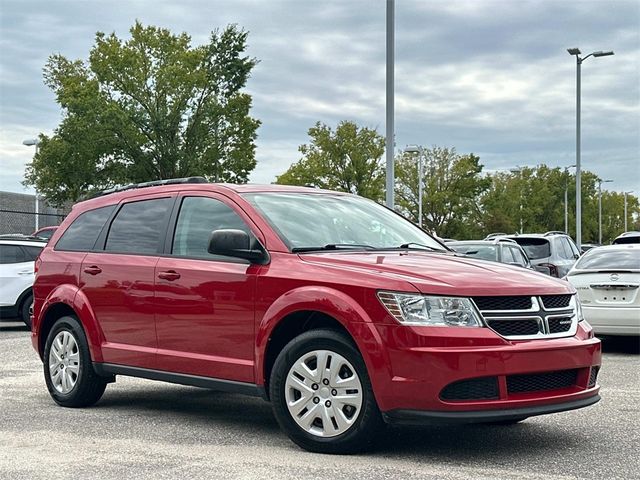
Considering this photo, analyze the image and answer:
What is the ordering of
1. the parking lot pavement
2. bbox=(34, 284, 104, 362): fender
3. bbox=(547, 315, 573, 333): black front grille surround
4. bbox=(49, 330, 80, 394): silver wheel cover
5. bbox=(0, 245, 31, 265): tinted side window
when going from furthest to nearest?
1. bbox=(0, 245, 31, 265): tinted side window
2. bbox=(49, 330, 80, 394): silver wheel cover
3. bbox=(34, 284, 104, 362): fender
4. bbox=(547, 315, 573, 333): black front grille surround
5. the parking lot pavement

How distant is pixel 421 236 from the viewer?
7582 millimetres

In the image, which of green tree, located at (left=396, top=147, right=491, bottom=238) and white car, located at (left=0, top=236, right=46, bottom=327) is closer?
white car, located at (left=0, top=236, right=46, bottom=327)

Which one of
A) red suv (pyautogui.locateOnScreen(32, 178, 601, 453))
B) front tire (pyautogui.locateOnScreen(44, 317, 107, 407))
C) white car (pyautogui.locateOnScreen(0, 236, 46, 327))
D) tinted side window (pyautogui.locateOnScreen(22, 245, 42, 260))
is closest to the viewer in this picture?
red suv (pyautogui.locateOnScreen(32, 178, 601, 453))

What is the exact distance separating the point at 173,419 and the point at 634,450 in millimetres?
3425

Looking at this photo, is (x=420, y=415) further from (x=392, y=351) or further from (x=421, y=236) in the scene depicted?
(x=421, y=236)

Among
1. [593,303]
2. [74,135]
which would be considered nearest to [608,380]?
[593,303]

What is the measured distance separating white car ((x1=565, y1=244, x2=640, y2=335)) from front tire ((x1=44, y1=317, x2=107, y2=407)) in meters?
6.83

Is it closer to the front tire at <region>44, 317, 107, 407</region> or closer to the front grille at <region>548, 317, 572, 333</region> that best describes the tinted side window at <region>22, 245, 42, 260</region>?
the front tire at <region>44, 317, 107, 407</region>

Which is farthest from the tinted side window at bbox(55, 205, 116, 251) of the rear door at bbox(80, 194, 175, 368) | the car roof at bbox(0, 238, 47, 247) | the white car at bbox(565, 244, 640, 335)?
the car roof at bbox(0, 238, 47, 247)

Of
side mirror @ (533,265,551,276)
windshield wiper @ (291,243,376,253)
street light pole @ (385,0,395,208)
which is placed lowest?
side mirror @ (533,265,551,276)

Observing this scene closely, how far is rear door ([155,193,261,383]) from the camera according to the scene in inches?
256

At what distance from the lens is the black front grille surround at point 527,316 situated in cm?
564

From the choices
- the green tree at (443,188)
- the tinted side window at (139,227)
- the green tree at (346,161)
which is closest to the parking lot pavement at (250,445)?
the tinted side window at (139,227)

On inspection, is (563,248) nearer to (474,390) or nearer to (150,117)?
(474,390)
